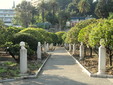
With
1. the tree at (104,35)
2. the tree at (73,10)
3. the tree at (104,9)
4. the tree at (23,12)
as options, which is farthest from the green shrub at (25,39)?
the tree at (73,10)

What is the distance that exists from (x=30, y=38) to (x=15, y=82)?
32.8ft

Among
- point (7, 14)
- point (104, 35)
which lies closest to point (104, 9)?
point (104, 35)

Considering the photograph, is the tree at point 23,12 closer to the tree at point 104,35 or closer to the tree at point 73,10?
the tree at point 73,10

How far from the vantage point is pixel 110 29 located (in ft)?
40.7

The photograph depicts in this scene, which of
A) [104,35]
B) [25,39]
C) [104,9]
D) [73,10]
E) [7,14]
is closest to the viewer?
[104,35]

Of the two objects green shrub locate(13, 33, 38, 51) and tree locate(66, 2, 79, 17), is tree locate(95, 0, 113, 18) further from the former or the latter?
green shrub locate(13, 33, 38, 51)

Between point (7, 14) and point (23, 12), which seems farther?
point (7, 14)

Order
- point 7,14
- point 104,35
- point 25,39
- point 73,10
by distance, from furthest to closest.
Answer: point 7,14 → point 73,10 → point 25,39 → point 104,35

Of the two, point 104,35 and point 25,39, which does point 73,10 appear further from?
point 104,35

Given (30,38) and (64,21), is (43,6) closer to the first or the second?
(64,21)

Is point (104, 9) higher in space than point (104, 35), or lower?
higher

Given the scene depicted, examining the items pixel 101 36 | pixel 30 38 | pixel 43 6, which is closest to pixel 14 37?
pixel 30 38

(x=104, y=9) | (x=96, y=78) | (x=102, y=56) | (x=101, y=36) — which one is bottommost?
(x=96, y=78)

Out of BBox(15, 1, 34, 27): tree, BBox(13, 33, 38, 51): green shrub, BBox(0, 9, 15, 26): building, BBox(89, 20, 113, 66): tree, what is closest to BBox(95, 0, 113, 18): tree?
BBox(15, 1, 34, 27): tree
